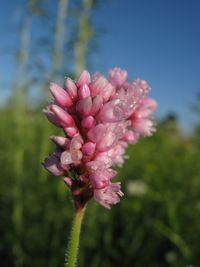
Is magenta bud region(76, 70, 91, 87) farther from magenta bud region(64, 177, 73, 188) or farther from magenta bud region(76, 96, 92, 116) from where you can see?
magenta bud region(64, 177, 73, 188)

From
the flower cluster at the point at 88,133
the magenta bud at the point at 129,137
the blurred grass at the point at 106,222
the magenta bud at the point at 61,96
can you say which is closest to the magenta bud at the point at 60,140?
the flower cluster at the point at 88,133

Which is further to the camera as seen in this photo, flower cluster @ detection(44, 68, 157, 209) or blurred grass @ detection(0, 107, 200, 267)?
blurred grass @ detection(0, 107, 200, 267)

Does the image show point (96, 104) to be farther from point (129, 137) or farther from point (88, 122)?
point (129, 137)

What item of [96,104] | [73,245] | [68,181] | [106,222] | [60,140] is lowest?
[73,245]

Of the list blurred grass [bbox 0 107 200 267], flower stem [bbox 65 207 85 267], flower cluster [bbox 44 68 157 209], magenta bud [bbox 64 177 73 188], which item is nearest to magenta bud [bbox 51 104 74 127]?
flower cluster [bbox 44 68 157 209]

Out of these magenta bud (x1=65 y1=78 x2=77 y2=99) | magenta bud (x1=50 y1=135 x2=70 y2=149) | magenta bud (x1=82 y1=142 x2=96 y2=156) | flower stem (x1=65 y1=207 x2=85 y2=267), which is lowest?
flower stem (x1=65 y1=207 x2=85 y2=267)

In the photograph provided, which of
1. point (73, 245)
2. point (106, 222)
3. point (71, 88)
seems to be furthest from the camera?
point (106, 222)

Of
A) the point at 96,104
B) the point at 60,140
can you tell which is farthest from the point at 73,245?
the point at 96,104
